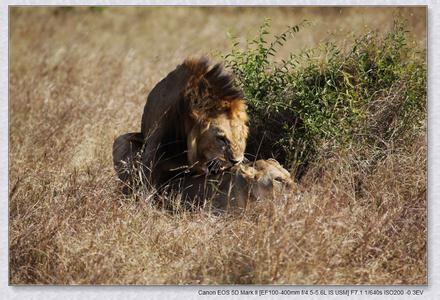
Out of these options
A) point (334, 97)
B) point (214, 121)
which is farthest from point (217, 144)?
point (334, 97)

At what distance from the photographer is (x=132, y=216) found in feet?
20.3

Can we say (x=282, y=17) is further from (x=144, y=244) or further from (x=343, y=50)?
(x=144, y=244)

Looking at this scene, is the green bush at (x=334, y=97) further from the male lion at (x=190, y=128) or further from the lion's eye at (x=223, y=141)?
the lion's eye at (x=223, y=141)

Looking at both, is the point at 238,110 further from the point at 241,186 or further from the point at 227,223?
the point at 227,223

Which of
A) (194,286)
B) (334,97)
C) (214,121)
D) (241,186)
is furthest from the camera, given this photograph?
(334,97)

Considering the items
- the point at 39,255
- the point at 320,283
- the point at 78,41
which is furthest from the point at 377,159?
the point at 78,41

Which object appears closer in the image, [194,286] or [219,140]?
[194,286]

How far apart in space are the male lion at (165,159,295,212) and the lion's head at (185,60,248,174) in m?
0.10

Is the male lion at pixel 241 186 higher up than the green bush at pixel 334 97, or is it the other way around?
the green bush at pixel 334 97

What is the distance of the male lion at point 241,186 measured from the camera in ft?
20.9

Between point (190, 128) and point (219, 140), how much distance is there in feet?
1.12

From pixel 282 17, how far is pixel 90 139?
6267 mm

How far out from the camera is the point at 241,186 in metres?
6.50

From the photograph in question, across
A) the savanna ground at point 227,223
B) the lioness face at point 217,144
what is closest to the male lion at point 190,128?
the lioness face at point 217,144
